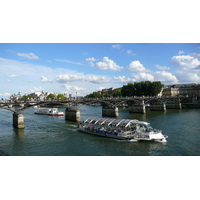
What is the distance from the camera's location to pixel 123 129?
979 inches

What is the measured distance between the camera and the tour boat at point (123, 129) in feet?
73.7

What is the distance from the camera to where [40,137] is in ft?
85.2

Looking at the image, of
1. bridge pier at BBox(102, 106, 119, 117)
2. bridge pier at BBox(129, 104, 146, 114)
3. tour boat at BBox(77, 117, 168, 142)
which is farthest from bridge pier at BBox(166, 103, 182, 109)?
tour boat at BBox(77, 117, 168, 142)

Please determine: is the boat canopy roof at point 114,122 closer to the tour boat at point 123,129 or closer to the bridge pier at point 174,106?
the tour boat at point 123,129

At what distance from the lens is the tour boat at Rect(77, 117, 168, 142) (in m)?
22.5

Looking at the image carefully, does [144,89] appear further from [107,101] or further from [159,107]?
[107,101]

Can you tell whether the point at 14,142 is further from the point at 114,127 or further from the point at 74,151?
the point at 114,127

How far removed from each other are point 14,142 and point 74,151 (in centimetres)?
813

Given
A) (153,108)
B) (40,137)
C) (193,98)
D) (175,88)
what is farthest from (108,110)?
(175,88)

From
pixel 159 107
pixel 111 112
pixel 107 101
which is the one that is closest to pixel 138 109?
pixel 159 107

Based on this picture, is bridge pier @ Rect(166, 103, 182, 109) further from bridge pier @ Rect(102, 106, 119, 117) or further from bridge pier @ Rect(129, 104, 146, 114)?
bridge pier @ Rect(102, 106, 119, 117)

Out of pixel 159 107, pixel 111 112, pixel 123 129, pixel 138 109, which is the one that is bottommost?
pixel 123 129

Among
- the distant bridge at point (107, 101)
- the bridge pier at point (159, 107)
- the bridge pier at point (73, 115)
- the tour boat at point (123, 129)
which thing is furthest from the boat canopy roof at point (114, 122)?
the bridge pier at point (159, 107)

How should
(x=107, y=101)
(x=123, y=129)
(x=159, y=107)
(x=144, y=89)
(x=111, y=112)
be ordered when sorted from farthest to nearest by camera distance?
(x=144, y=89)
(x=159, y=107)
(x=107, y=101)
(x=111, y=112)
(x=123, y=129)
